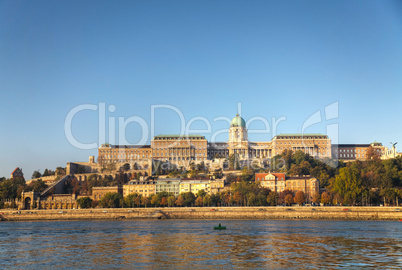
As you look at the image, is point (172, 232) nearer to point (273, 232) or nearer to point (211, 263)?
point (273, 232)

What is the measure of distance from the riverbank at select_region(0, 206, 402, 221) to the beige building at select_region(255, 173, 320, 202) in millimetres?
24456

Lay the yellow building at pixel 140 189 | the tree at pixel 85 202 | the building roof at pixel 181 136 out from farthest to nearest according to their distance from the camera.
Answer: the building roof at pixel 181 136 → the yellow building at pixel 140 189 → the tree at pixel 85 202

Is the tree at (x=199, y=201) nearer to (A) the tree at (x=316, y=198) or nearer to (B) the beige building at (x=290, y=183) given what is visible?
(B) the beige building at (x=290, y=183)

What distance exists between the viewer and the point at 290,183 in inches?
4328

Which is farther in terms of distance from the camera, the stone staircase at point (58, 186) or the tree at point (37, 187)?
the stone staircase at point (58, 186)

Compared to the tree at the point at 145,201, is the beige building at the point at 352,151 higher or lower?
higher

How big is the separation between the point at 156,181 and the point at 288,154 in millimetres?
38726

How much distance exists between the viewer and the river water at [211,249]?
3441 centimetres

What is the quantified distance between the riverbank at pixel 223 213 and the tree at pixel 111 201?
10543 millimetres

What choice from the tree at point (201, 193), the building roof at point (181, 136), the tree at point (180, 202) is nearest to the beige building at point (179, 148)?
the building roof at point (181, 136)

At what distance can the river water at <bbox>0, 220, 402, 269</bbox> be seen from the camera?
34406 mm

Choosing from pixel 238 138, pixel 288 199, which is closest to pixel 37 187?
pixel 288 199

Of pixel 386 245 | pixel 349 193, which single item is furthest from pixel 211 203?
pixel 386 245

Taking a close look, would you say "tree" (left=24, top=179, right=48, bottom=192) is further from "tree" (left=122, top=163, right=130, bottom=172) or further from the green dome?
the green dome
